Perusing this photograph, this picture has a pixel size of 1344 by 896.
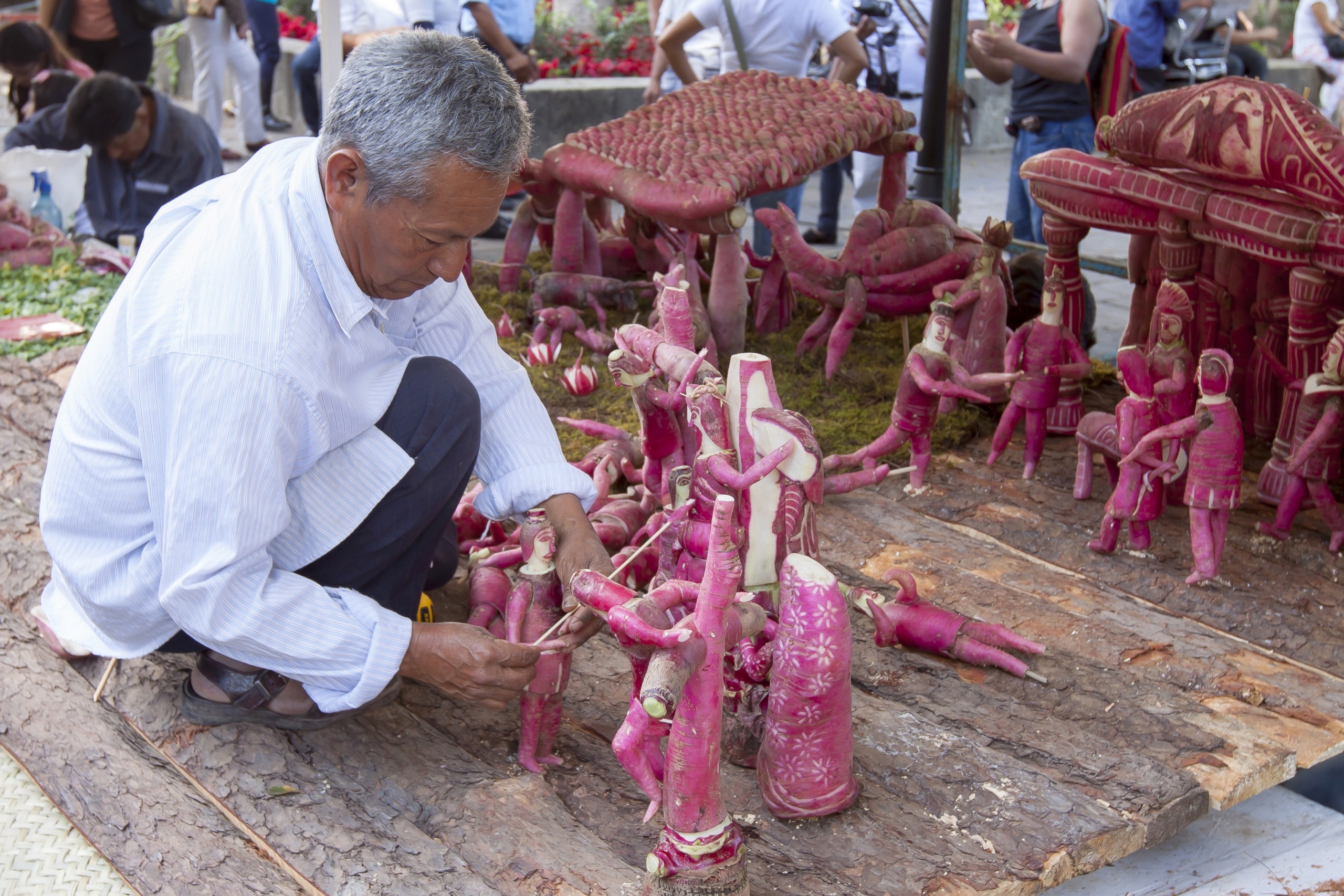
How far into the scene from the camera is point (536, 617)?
2.08 metres

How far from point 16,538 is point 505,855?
176 cm

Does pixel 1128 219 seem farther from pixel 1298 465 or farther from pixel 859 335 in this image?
pixel 859 335

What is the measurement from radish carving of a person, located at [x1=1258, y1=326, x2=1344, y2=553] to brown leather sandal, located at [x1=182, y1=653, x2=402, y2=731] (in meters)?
2.11

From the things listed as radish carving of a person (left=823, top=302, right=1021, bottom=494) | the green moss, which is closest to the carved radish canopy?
radish carving of a person (left=823, top=302, right=1021, bottom=494)

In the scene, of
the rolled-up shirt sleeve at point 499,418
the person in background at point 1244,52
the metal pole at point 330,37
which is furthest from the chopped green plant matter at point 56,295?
the person in background at point 1244,52

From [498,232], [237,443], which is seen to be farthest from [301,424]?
[498,232]

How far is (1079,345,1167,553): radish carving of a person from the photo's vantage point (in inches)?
110

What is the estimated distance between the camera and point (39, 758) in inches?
86.2

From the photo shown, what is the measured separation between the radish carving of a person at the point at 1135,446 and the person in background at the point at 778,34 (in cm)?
242

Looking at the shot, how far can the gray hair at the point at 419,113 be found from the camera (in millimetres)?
1743

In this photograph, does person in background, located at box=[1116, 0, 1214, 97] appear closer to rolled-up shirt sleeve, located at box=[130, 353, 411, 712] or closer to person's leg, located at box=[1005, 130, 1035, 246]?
person's leg, located at box=[1005, 130, 1035, 246]

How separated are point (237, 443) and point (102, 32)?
16.9 ft

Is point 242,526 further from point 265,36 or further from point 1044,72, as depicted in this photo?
point 265,36

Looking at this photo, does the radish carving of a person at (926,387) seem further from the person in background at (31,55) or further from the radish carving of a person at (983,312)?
the person in background at (31,55)
